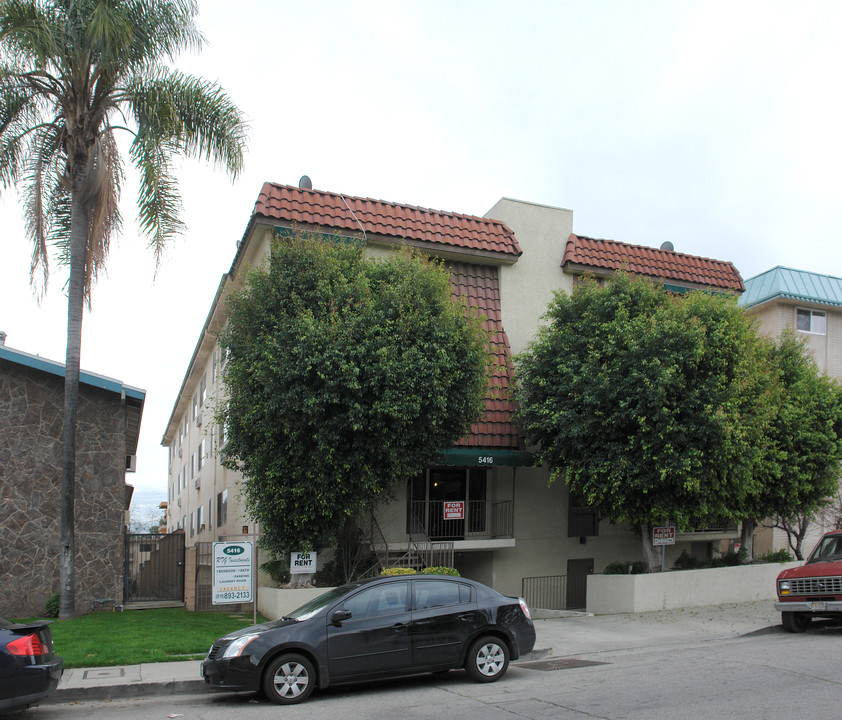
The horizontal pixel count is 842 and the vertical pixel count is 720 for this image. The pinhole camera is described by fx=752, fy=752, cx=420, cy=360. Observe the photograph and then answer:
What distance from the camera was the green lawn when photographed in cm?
1061

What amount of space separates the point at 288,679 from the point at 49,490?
8911mm

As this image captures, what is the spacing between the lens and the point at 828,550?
1343 cm

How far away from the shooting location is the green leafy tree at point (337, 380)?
13109mm

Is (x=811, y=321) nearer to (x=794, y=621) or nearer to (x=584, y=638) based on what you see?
(x=794, y=621)

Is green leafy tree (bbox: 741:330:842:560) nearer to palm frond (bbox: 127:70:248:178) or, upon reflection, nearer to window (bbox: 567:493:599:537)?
window (bbox: 567:493:599:537)

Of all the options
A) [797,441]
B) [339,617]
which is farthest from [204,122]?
[797,441]

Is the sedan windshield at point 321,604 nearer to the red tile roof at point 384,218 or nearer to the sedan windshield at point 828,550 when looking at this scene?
the sedan windshield at point 828,550

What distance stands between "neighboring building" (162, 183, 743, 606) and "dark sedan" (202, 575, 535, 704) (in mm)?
7002

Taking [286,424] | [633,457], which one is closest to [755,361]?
[633,457]

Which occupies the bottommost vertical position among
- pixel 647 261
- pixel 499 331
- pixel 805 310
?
pixel 499 331

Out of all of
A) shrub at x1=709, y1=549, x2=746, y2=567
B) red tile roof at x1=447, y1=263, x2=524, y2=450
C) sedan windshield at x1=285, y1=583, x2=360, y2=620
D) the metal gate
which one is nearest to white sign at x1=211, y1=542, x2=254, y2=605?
sedan windshield at x1=285, y1=583, x2=360, y2=620

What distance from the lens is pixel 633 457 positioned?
15.8 meters

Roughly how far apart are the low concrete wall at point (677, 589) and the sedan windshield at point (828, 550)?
379 centimetres

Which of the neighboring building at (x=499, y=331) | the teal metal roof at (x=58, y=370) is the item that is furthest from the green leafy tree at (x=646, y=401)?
the teal metal roof at (x=58, y=370)
